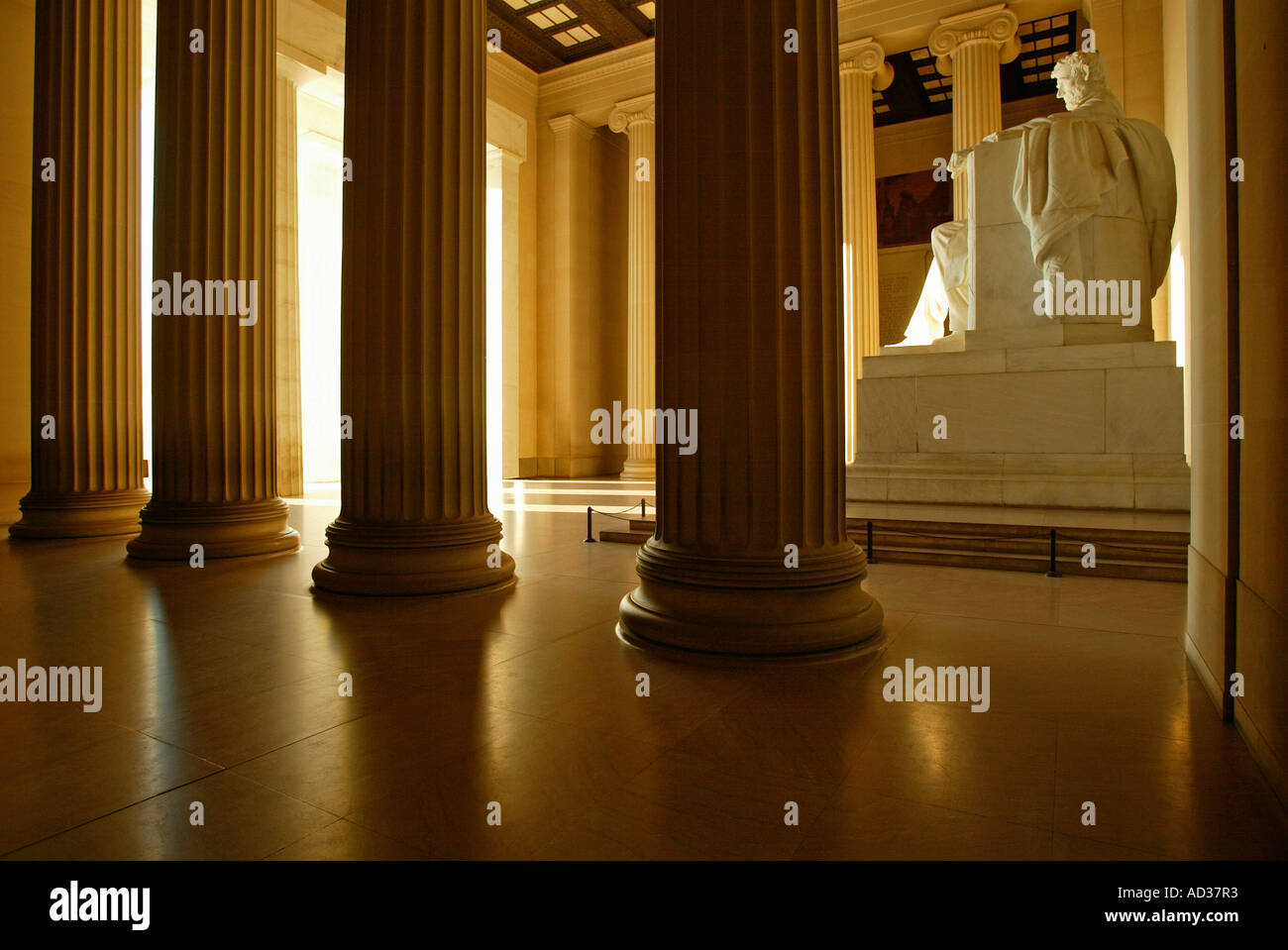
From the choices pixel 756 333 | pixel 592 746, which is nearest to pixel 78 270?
pixel 756 333

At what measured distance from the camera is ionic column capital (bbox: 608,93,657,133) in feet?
80.2

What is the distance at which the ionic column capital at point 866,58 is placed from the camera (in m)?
20.9

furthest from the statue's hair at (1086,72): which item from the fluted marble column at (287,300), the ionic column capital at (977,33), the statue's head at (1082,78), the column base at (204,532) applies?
the fluted marble column at (287,300)

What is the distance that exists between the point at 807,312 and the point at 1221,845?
3112 mm

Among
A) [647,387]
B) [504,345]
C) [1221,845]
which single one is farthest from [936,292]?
[504,345]

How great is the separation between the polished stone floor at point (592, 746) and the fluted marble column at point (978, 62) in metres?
17.7

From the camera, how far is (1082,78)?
9586mm

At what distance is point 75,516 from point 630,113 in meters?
20.1

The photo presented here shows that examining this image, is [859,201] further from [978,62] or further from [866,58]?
[978,62]

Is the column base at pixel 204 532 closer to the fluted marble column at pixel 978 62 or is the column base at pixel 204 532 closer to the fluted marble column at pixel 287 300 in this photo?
the fluted marble column at pixel 287 300

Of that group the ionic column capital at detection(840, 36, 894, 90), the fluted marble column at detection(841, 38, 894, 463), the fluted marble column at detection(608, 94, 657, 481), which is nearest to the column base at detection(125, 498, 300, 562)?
the fluted marble column at detection(841, 38, 894, 463)

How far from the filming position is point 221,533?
321 inches

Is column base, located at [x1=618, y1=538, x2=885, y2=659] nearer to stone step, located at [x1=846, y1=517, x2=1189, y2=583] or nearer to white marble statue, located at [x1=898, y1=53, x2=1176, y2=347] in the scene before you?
stone step, located at [x1=846, y1=517, x2=1189, y2=583]
